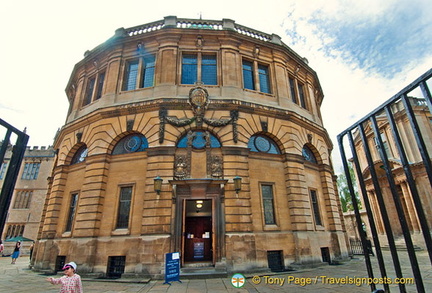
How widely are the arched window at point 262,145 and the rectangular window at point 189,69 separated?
6.15 metres

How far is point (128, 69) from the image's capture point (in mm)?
18141

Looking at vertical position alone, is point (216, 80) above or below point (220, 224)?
above

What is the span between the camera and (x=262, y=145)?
1591cm

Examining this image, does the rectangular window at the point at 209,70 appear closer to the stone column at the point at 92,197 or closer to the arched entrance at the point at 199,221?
the arched entrance at the point at 199,221

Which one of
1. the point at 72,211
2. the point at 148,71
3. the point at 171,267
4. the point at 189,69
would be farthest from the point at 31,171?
the point at 171,267

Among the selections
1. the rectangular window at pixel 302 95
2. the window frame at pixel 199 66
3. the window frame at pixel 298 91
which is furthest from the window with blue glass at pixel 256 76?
the rectangular window at pixel 302 95

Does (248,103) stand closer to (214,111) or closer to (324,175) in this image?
(214,111)

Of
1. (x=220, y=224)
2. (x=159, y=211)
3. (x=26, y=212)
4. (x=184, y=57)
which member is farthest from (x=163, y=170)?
(x=26, y=212)

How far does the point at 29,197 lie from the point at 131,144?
104 ft

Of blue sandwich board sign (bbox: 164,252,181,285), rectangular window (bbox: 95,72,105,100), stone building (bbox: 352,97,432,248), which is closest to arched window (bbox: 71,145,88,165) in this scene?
rectangular window (bbox: 95,72,105,100)

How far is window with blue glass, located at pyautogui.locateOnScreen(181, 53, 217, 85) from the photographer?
1683cm

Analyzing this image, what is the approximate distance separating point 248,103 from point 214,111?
2.47 m

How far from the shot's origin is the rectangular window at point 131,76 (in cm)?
1756

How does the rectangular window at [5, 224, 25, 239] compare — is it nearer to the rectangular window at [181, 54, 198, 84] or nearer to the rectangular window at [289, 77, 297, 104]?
the rectangular window at [181, 54, 198, 84]
